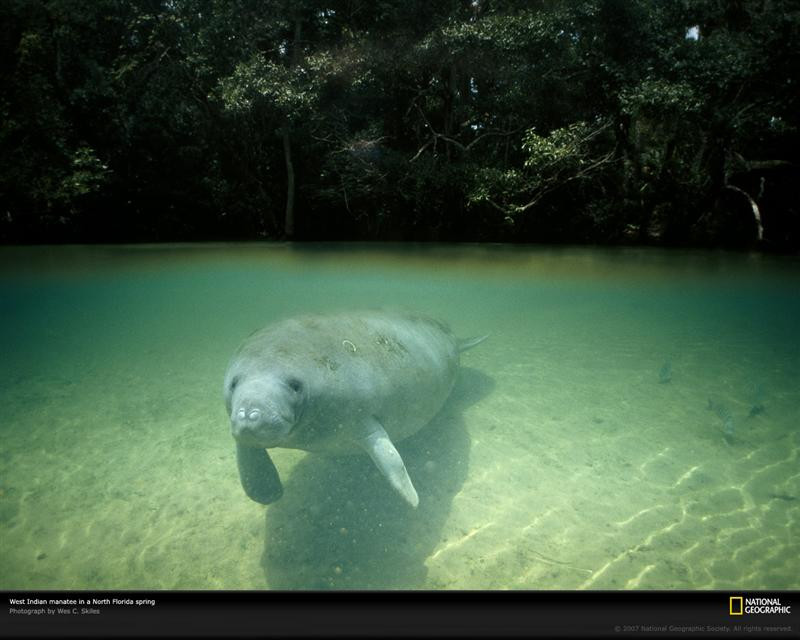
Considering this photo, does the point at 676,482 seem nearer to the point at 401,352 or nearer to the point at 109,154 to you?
the point at 401,352

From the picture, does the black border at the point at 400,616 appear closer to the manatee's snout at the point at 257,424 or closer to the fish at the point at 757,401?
the manatee's snout at the point at 257,424

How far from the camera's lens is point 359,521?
2.85m

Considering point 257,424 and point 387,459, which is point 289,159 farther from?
point 257,424

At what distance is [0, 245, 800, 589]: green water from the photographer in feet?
8.29

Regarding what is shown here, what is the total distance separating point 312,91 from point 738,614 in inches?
459

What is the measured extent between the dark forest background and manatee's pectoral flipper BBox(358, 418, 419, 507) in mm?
9442

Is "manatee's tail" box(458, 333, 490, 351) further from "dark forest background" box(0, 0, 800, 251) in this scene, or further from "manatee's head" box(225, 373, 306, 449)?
"dark forest background" box(0, 0, 800, 251)

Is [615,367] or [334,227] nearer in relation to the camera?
[615,367]

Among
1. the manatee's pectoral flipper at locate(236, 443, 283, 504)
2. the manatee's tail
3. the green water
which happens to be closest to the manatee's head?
the manatee's pectoral flipper at locate(236, 443, 283, 504)

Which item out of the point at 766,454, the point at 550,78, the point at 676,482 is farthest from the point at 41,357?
the point at 550,78

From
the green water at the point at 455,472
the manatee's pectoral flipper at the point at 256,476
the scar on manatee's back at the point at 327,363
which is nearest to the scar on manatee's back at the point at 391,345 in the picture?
the scar on manatee's back at the point at 327,363

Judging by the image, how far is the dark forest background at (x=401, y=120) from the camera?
384 inches

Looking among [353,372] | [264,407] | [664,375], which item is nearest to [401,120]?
[664,375]

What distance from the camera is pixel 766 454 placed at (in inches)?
148
